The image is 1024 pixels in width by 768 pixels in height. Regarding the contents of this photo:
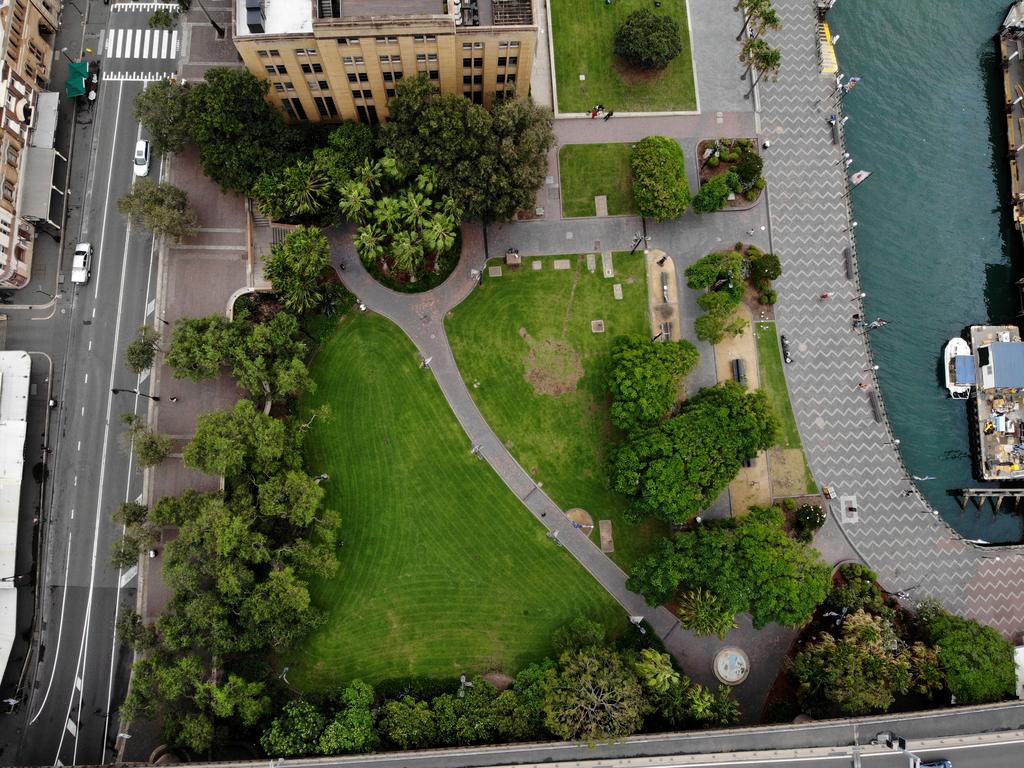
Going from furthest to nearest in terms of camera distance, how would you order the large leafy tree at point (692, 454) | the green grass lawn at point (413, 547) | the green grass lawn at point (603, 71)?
the green grass lawn at point (603, 71)
the green grass lawn at point (413, 547)
the large leafy tree at point (692, 454)

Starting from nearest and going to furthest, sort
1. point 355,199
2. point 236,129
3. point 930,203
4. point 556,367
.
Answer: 1. point 355,199
2. point 236,129
3. point 556,367
4. point 930,203

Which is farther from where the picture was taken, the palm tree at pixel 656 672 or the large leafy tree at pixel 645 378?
the large leafy tree at pixel 645 378

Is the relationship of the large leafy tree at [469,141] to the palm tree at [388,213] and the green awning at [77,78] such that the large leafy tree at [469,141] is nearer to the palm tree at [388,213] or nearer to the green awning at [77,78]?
the palm tree at [388,213]

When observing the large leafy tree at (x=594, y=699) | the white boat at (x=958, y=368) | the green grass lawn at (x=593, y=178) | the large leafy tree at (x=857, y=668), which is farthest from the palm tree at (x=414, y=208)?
the white boat at (x=958, y=368)

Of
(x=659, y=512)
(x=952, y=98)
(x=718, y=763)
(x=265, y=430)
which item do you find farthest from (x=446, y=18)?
(x=718, y=763)

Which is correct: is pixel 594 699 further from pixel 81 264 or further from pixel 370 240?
pixel 81 264

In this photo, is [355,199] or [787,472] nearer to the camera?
[355,199]

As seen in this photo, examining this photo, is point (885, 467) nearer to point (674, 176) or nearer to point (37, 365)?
point (674, 176)

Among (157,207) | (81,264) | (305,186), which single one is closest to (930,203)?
(305,186)

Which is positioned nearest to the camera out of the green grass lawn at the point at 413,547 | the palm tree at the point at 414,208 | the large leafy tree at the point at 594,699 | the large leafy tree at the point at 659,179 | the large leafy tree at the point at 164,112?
the large leafy tree at the point at 594,699
